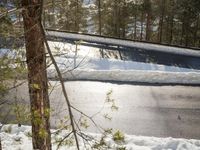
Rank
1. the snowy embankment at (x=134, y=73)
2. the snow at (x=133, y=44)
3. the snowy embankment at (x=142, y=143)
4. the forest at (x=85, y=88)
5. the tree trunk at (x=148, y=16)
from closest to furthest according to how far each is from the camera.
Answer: the forest at (x=85, y=88), the snowy embankment at (x=142, y=143), the snowy embankment at (x=134, y=73), the snow at (x=133, y=44), the tree trunk at (x=148, y=16)

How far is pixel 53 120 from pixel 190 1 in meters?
20.2

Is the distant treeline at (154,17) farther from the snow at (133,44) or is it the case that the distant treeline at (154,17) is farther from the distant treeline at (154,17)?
the snow at (133,44)

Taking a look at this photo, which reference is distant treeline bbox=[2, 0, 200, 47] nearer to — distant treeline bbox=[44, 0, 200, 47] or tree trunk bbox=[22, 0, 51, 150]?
distant treeline bbox=[44, 0, 200, 47]

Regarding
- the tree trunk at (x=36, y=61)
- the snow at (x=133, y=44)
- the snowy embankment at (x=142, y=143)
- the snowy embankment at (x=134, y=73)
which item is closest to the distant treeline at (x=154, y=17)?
the snow at (x=133, y=44)

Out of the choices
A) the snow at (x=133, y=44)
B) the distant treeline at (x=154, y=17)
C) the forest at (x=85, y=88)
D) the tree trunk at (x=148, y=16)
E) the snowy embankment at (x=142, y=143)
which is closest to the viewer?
the forest at (x=85, y=88)

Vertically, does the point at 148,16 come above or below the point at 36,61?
below

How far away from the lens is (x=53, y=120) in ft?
44.2

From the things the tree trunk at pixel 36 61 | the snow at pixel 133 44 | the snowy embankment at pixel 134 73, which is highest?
the tree trunk at pixel 36 61

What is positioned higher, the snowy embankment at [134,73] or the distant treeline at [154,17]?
the distant treeline at [154,17]

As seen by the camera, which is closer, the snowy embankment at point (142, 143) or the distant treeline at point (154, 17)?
the snowy embankment at point (142, 143)

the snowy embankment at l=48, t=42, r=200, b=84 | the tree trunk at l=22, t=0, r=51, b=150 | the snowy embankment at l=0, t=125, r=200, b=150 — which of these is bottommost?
the snowy embankment at l=0, t=125, r=200, b=150

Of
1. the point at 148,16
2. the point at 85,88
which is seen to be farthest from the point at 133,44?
the point at 148,16

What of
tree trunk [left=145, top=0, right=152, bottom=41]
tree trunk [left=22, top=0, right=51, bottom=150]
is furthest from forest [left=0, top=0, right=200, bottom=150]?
tree trunk [left=145, top=0, right=152, bottom=41]

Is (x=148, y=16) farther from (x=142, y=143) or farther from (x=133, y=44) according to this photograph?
(x=142, y=143)
